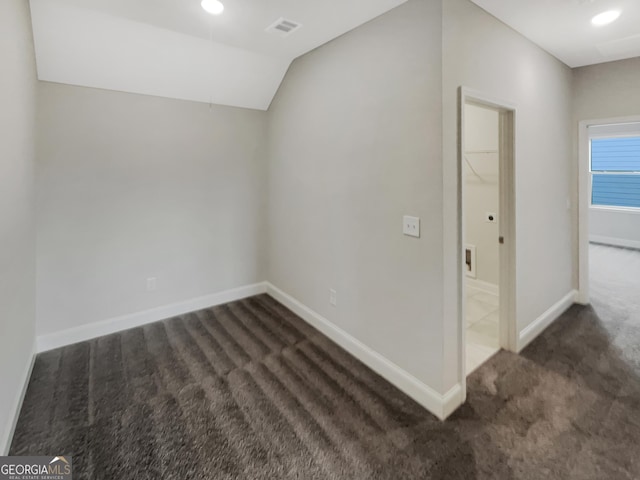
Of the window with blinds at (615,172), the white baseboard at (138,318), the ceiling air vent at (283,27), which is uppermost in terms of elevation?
the ceiling air vent at (283,27)

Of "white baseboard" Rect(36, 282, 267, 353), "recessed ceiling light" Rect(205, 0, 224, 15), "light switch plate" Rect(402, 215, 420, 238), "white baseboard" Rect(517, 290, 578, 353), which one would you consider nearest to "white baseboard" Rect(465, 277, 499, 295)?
"white baseboard" Rect(517, 290, 578, 353)

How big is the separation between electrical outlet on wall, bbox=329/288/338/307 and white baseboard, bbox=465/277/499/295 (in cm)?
223

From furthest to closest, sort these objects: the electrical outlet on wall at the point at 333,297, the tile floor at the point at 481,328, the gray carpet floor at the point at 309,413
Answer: the electrical outlet on wall at the point at 333,297, the tile floor at the point at 481,328, the gray carpet floor at the point at 309,413

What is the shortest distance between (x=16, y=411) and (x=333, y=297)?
7.53 feet

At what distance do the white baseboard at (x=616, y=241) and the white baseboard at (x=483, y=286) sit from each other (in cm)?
439

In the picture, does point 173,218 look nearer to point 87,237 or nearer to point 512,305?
point 87,237

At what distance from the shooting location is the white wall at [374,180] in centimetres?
197

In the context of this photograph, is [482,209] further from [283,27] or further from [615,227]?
[615,227]

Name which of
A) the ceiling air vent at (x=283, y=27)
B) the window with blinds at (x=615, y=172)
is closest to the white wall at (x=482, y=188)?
the ceiling air vent at (x=283, y=27)

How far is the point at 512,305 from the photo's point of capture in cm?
267

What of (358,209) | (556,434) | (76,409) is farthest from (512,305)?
(76,409)

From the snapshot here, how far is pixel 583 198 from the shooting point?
3.52 m

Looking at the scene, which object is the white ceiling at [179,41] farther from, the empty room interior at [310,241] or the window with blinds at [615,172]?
the window with blinds at [615,172]

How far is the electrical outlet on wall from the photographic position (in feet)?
9.59
